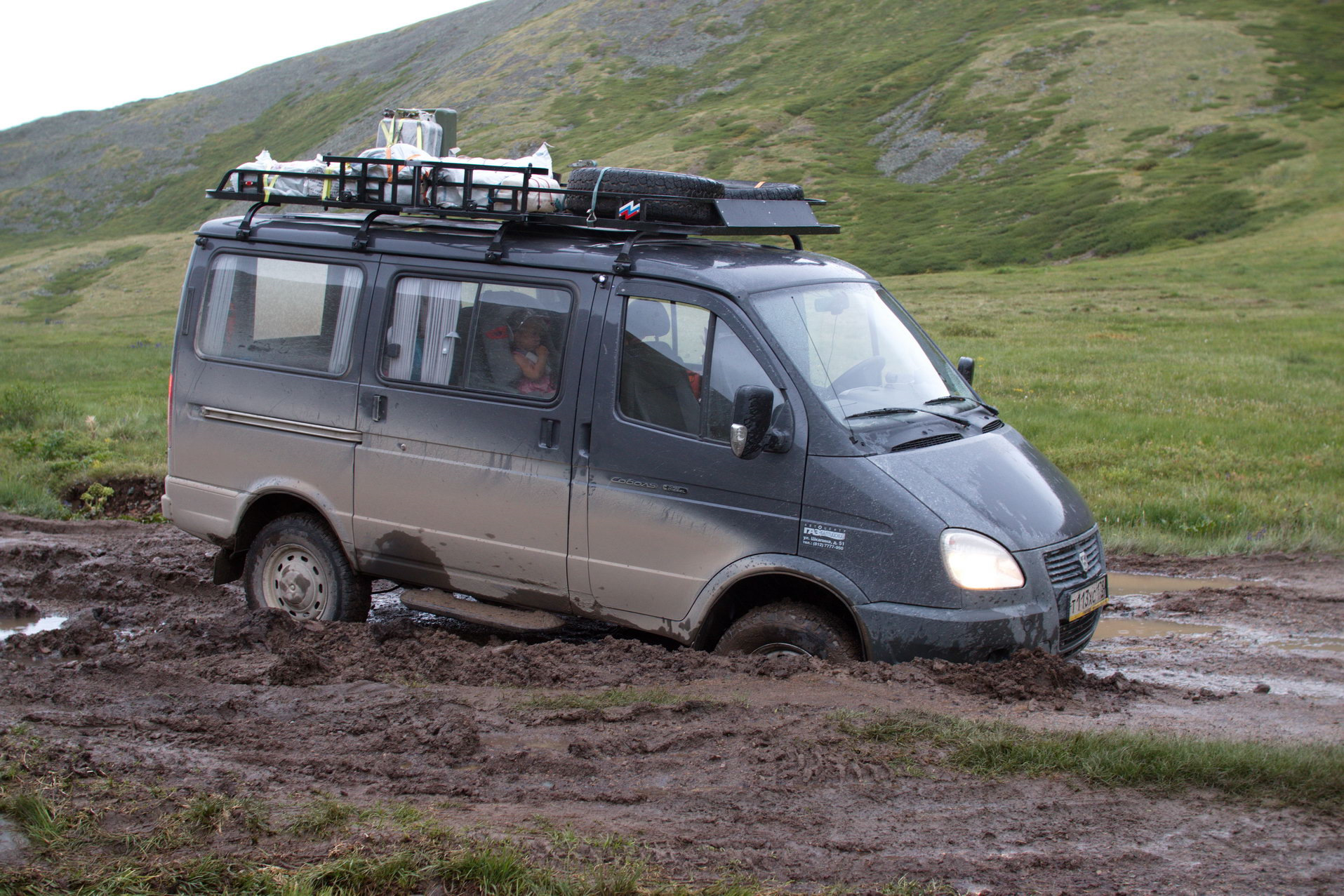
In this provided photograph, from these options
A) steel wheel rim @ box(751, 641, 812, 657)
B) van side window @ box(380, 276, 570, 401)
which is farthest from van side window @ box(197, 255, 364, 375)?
steel wheel rim @ box(751, 641, 812, 657)

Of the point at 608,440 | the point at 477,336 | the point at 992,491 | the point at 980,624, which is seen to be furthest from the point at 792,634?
the point at 477,336

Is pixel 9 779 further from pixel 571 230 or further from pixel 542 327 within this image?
pixel 571 230

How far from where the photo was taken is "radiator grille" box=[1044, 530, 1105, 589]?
5.39 m

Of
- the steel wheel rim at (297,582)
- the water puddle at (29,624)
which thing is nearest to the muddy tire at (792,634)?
the steel wheel rim at (297,582)

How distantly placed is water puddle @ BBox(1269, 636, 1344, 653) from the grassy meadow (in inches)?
83.4

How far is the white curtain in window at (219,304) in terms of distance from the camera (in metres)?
7.01

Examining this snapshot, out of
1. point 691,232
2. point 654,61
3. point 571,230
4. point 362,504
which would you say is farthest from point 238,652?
point 654,61

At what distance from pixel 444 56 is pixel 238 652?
117942 millimetres

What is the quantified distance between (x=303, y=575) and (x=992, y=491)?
403 centimetres

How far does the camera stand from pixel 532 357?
6.03 m

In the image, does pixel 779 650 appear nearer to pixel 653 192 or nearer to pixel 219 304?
pixel 653 192

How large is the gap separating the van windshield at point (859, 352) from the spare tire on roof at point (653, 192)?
70 cm

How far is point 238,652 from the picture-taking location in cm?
616

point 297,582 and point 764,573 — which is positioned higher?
point 764,573
